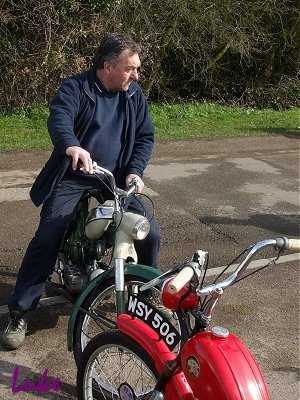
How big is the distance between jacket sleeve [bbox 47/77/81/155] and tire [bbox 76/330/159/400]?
115 centimetres

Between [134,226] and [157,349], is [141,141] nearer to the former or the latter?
[134,226]

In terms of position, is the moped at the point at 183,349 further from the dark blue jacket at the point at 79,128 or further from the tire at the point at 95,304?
the dark blue jacket at the point at 79,128

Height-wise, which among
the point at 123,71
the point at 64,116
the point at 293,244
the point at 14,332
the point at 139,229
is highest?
the point at 123,71

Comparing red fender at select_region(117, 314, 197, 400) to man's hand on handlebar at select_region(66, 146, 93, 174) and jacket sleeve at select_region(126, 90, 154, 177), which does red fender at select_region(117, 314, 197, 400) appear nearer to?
man's hand on handlebar at select_region(66, 146, 93, 174)

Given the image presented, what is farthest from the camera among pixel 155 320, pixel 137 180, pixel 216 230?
pixel 216 230

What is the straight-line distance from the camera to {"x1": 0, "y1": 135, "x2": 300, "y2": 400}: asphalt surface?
12.2 feet

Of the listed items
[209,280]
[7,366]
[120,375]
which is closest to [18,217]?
[209,280]

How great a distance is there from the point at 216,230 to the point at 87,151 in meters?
2.90

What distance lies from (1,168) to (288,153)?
203 inches

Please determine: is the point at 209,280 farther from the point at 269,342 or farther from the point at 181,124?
the point at 181,124

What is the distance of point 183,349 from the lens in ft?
7.71

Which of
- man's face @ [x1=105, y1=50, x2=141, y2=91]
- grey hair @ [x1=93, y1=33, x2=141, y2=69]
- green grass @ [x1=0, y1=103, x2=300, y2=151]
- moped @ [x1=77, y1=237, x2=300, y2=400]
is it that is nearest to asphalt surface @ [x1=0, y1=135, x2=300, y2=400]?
green grass @ [x1=0, y1=103, x2=300, y2=151]

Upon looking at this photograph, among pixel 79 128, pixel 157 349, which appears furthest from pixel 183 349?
pixel 79 128

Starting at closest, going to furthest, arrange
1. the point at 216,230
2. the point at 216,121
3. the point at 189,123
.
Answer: the point at 216,230 < the point at 189,123 < the point at 216,121
